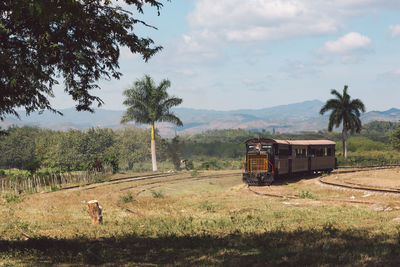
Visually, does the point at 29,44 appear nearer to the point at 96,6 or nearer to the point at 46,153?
the point at 96,6

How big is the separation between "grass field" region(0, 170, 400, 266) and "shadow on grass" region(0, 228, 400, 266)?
0.08ft

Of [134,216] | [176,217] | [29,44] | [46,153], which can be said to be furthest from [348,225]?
[46,153]

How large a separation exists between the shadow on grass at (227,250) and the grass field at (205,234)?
0.02 metres

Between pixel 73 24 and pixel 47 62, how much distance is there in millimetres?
1420

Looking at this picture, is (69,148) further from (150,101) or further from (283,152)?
(283,152)

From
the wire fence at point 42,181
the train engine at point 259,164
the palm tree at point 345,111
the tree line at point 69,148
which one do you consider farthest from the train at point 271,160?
the tree line at point 69,148

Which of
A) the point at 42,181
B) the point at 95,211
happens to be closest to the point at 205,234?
the point at 95,211

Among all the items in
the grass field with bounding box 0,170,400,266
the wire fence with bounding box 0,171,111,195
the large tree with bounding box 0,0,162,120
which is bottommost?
the wire fence with bounding box 0,171,111,195

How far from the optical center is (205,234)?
44.7 ft

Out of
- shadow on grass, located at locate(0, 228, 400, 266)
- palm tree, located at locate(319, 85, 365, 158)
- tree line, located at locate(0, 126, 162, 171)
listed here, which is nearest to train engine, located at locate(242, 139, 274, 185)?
shadow on grass, located at locate(0, 228, 400, 266)

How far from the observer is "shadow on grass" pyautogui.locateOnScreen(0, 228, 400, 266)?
954 cm

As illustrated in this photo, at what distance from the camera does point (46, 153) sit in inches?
3804

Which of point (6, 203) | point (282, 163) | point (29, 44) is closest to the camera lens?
point (29, 44)

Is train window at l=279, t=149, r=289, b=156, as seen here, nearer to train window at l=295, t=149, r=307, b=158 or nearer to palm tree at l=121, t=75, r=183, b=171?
train window at l=295, t=149, r=307, b=158
